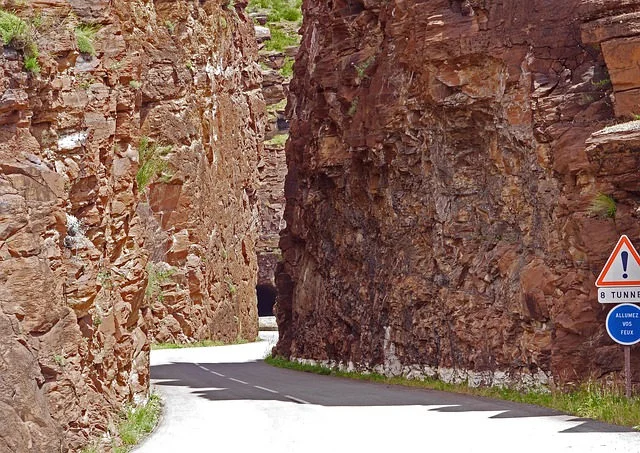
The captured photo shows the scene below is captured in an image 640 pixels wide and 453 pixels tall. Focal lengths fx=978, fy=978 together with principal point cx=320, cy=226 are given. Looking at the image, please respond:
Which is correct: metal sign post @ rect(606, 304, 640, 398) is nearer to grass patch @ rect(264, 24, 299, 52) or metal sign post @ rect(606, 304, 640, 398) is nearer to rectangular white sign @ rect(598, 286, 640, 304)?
rectangular white sign @ rect(598, 286, 640, 304)

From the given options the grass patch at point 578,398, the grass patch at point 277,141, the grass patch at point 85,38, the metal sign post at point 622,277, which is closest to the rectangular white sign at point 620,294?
the metal sign post at point 622,277

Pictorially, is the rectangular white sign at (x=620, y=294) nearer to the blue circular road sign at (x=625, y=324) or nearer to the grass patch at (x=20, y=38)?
the blue circular road sign at (x=625, y=324)

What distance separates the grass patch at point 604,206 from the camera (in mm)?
18438

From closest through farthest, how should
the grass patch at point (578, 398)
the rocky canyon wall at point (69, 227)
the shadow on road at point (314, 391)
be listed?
the rocky canyon wall at point (69, 227), the grass patch at point (578, 398), the shadow on road at point (314, 391)

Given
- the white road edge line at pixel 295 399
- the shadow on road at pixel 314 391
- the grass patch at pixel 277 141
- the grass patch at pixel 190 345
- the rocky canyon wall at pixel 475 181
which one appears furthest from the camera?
the grass patch at pixel 277 141

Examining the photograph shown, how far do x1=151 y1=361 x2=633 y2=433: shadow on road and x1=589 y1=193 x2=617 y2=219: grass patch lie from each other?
4.04 meters

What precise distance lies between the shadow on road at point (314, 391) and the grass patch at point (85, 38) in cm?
777

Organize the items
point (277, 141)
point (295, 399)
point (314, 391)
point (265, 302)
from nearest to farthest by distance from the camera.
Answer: point (295, 399)
point (314, 391)
point (277, 141)
point (265, 302)

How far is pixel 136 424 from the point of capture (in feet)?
50.4

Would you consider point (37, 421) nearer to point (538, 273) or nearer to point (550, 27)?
point (538, 273)

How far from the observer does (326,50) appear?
107ft

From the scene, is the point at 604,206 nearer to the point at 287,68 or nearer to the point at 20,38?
the point at 20,38

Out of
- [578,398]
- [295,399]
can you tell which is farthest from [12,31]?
[578,398]

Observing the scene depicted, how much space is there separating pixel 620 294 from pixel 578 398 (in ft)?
12.5
